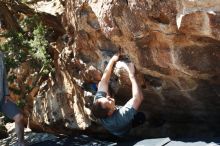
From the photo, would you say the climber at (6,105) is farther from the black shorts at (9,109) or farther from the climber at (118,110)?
the climber at (118,110)

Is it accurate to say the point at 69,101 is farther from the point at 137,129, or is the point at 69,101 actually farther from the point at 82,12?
the point at 82,12

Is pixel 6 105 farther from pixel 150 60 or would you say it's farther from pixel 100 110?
pixel 150 60

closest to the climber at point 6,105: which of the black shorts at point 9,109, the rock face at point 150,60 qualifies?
the black shorts at point 9,109

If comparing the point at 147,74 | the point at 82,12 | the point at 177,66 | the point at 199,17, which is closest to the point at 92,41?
the point at 82,12

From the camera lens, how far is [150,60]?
456 cm

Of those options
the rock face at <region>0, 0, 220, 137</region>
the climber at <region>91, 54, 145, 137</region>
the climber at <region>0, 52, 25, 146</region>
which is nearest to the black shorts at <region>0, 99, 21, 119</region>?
the climber at <region>0, 52, 25, 146</region>

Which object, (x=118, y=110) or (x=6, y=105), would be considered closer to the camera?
(x=118, y=110)

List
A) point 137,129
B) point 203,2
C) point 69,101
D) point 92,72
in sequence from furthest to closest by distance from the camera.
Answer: point 69,101 → point 137,129 → point 92,72 → point 203,2

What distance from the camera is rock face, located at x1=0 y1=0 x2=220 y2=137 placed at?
161 inches

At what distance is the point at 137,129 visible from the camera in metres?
5.72

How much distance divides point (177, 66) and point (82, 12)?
128cm

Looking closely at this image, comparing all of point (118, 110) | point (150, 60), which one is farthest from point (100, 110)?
point (150, 60)

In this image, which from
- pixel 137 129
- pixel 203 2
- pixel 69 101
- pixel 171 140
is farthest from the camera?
pixel 69 101

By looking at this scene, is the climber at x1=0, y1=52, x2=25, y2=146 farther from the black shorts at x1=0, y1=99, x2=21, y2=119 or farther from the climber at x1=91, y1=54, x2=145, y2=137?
the climber at x1=91, y1=54, x2=145, y2=137
